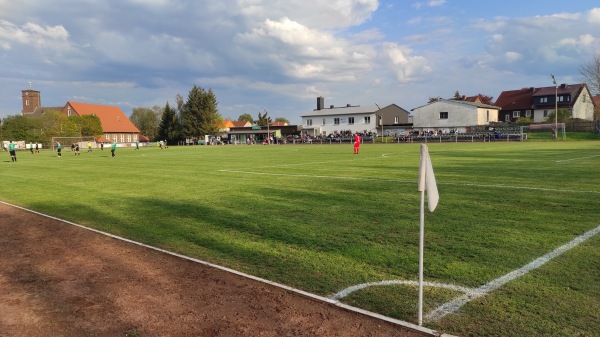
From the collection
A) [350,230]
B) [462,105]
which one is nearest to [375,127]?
[462,105]

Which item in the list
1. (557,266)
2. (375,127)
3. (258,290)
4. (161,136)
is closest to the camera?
(258,290)

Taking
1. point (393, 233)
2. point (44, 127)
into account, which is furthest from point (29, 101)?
point (393, 233)

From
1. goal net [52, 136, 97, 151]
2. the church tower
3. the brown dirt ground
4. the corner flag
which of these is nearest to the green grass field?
the brown dirt ground

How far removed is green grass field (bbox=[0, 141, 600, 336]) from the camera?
447 centimetres

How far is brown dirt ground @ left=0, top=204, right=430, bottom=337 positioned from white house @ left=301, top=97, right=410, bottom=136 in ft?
259

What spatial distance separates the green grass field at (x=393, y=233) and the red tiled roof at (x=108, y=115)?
99.1 meters

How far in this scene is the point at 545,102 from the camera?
78.2m

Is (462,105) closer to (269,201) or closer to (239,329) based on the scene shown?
(269,201)

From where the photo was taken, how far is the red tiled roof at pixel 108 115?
10400 cm

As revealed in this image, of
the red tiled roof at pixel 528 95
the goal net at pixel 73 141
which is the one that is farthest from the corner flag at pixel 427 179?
the red tiled roof at pixel 528 95

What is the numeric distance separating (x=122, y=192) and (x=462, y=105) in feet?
234

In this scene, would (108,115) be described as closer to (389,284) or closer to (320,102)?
(320,102)

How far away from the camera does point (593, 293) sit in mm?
4594

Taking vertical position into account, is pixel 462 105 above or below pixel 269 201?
above
